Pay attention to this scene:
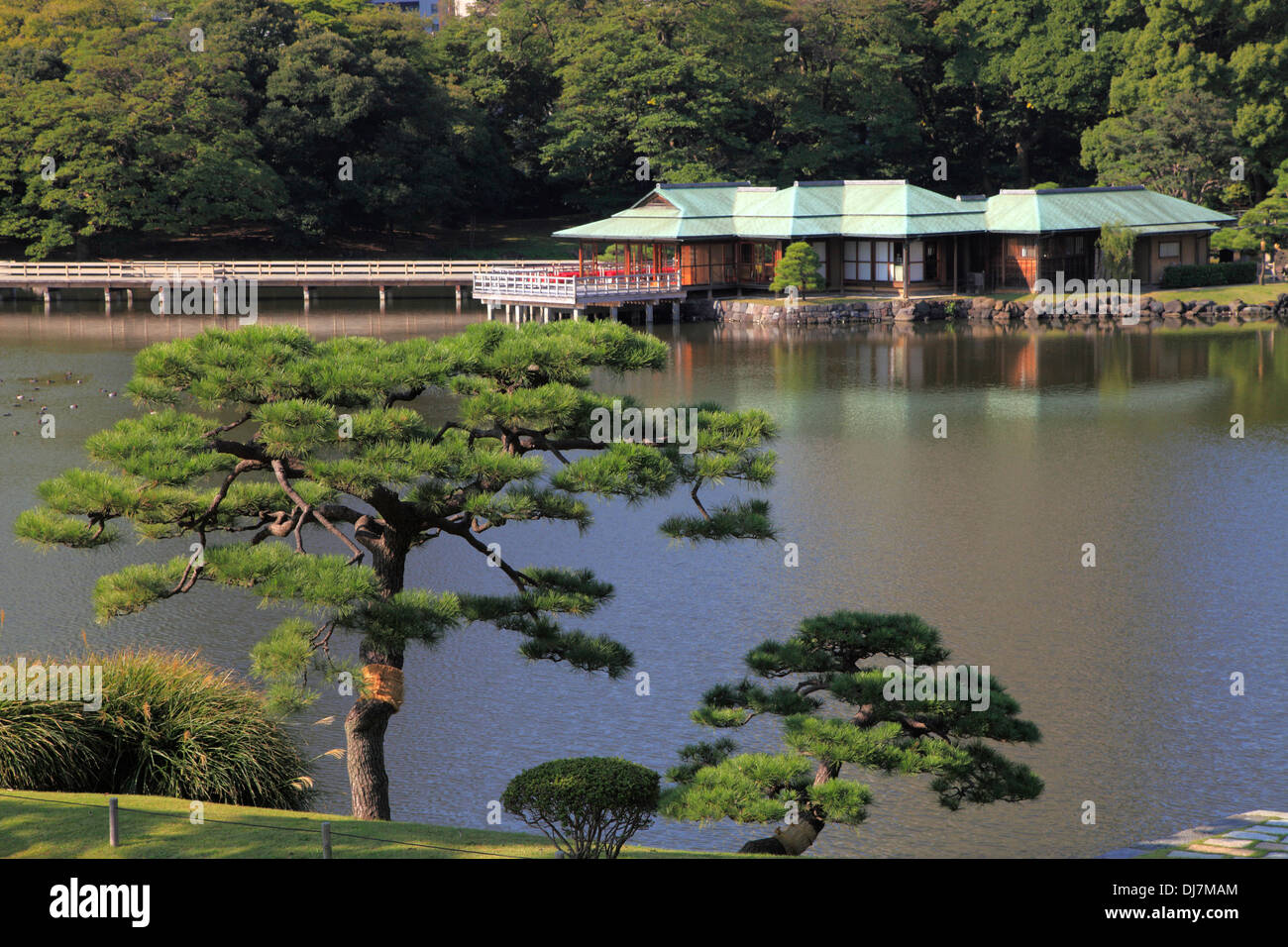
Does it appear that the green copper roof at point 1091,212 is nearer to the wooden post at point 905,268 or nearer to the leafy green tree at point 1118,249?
the leafy green tree at point 1118,249

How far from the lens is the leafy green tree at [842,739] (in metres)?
8.30

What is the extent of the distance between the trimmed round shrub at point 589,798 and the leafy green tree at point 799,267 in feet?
108

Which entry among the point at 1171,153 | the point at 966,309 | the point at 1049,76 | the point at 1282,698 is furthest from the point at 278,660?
the point at 1049,76

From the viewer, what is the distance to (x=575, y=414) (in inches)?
376

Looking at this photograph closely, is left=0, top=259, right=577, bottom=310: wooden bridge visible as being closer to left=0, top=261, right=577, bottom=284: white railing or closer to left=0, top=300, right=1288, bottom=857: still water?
left=0, top=261, right=577, bottom=284: white railing

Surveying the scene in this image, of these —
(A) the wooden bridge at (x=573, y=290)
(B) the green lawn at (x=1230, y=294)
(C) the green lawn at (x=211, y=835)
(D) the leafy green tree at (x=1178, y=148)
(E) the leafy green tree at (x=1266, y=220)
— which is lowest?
(C) the green lawn at (x=211, y=835)

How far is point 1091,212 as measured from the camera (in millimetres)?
41031

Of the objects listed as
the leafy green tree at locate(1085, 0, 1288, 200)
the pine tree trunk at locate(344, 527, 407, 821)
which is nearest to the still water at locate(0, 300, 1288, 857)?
the pine tree trunk at locate(344, 527, 407, 821)

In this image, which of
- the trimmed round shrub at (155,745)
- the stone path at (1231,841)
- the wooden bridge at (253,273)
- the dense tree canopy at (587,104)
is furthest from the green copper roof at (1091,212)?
the trimmed round shrub at (155,745)

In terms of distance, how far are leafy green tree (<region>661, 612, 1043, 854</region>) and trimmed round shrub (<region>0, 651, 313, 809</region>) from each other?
2.95m

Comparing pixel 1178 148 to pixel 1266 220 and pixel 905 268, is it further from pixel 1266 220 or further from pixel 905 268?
pixel 905 268

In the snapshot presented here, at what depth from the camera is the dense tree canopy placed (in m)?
46.7

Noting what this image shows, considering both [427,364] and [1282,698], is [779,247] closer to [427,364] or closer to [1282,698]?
[1282,698]

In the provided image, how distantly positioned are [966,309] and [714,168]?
12562mm
